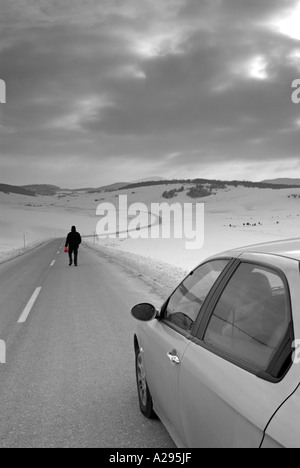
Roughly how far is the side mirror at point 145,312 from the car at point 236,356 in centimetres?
16

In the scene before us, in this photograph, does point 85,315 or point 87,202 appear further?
point 87,202

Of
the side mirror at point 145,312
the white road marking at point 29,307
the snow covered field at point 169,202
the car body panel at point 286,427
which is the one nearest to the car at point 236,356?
the car body panel at point 286,427

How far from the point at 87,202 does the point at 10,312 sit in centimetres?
14934

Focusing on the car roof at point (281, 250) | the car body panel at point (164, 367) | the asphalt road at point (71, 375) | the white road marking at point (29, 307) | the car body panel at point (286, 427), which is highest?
the car roof at point (281, 250)

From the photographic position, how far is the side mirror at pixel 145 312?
12.1 ft

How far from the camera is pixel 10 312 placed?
30.2 feet

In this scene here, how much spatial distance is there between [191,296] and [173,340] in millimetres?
484

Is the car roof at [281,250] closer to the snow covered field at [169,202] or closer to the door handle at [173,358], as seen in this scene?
the door handle at [173,358]

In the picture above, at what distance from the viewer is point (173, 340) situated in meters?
3.22

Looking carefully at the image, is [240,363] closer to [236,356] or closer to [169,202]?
[236,356]

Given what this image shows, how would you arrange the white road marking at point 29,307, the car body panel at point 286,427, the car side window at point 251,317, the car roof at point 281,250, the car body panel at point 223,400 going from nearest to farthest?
the car body panel at point 286,427, the car body panel at point 223,400, the car side window at point 251,317, the car roof at point 281,250, the white road marking at point 29,307

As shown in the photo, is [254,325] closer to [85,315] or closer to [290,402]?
[290,402]

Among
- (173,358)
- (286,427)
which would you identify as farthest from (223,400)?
(173,358)
